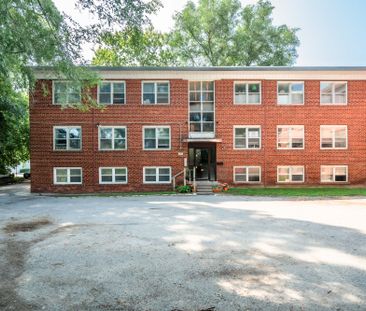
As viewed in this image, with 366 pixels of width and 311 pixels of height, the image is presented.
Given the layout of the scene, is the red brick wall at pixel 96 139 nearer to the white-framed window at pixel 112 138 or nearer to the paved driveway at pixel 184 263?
the white-framed window at pixel 112 138

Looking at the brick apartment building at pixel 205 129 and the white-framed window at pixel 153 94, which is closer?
the brick apartment building at pixel 205 129

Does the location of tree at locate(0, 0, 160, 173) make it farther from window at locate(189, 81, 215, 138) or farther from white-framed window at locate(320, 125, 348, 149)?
white-framed window at locate(320, 125, 348, 149)

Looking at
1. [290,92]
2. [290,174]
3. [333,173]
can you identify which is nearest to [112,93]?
[290,92]

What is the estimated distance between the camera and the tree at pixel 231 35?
40219 millimetres

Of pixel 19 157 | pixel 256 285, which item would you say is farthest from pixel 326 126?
pixel 19 157

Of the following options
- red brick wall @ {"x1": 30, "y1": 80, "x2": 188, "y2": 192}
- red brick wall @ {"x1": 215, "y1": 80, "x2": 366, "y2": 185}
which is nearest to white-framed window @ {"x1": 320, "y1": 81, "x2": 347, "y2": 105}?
red brick wall @ {"x1": 215, "y1": 80, "x2": 366, "y2": 185}

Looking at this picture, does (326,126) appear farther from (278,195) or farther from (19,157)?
(19,157)

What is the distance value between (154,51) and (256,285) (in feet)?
124

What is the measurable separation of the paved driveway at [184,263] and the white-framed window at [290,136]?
11.9 meters

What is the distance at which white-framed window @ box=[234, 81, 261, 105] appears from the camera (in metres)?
23.0

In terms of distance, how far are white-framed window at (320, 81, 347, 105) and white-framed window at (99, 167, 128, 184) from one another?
15.6 m

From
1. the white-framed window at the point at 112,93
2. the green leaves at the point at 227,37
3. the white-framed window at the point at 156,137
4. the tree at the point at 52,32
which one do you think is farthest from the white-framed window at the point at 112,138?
the green leaves at the point at 227,37

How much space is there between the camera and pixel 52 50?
10.5m

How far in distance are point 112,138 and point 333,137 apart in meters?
16.4
